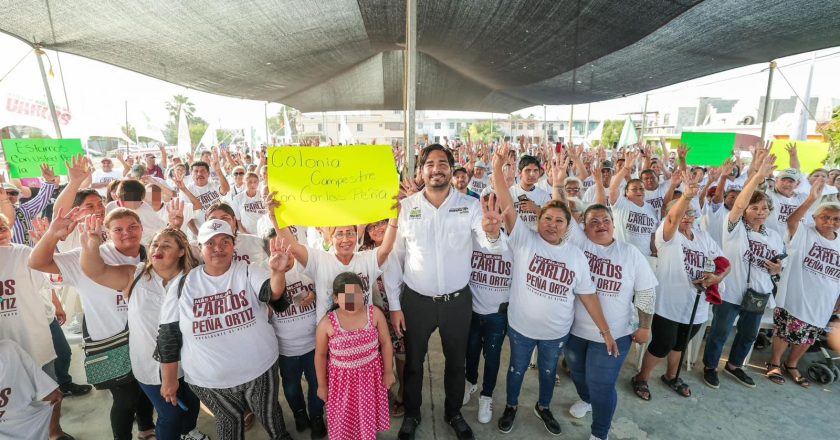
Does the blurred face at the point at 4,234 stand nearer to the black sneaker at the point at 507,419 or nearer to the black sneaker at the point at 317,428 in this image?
the black sneaker at the point at 317,428

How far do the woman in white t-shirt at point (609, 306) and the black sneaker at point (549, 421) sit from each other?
0.28 m

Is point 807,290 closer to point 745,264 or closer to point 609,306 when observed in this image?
point 745,264

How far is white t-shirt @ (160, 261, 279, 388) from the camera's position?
222 centimetres

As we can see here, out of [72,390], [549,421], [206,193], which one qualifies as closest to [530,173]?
[549,421]

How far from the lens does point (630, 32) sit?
6.60 meters

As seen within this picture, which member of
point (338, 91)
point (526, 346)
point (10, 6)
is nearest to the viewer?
point (526, 346)

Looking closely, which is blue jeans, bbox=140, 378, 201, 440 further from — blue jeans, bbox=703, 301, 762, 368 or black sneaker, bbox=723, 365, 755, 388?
black sneaker, bbox=723, 365, 755, 388

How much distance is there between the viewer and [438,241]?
2727 millimetres

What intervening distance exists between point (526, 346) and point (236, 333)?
6.85ft

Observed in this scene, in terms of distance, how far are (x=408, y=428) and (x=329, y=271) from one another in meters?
1.40

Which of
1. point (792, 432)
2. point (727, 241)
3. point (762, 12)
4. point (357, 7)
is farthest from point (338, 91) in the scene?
point (792, 432)

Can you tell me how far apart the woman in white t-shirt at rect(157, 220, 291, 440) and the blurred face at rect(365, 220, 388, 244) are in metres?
0.84

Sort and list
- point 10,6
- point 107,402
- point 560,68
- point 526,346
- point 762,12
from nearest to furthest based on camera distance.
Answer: point 526,346 → point 107,402 → point 10,6 → point 762,12 → point 560,68

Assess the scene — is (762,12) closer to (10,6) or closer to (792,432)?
(792,432)
